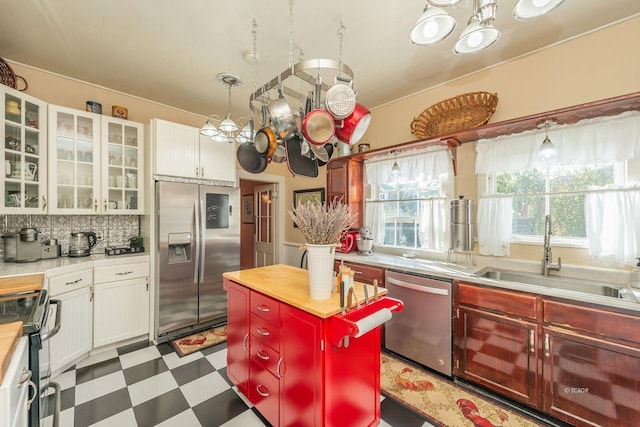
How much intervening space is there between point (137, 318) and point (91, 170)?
159 cm

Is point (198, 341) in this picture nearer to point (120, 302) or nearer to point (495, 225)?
point (120, 302)

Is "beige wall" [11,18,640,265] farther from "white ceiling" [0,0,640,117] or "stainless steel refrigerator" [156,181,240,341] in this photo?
"stainless steel refrigerator" [156,181,240,341]

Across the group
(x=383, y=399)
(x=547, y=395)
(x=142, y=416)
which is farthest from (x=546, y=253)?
(x=142, y=416)

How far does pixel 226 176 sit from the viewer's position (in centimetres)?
329

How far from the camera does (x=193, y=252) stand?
292 centimetres

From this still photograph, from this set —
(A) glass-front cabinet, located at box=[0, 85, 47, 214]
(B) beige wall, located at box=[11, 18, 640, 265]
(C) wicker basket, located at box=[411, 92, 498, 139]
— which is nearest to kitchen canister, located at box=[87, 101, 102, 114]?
(B) beige wall, located at box=[11, 18, 640, 265]

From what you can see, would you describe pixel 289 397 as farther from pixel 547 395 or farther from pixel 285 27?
pixel 285 27

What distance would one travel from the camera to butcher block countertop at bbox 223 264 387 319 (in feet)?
4.39

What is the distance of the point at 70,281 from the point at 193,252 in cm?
100

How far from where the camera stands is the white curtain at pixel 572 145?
5.93ft

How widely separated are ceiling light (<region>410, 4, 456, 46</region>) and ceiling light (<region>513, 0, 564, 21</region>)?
0.24 m

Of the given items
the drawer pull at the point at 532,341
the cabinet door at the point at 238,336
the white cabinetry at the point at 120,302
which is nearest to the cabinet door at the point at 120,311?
the white cabinetry at the point at 120,302

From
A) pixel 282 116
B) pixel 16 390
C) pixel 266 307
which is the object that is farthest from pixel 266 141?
pixel 16 390

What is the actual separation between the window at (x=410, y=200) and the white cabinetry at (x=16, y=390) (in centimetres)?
294
